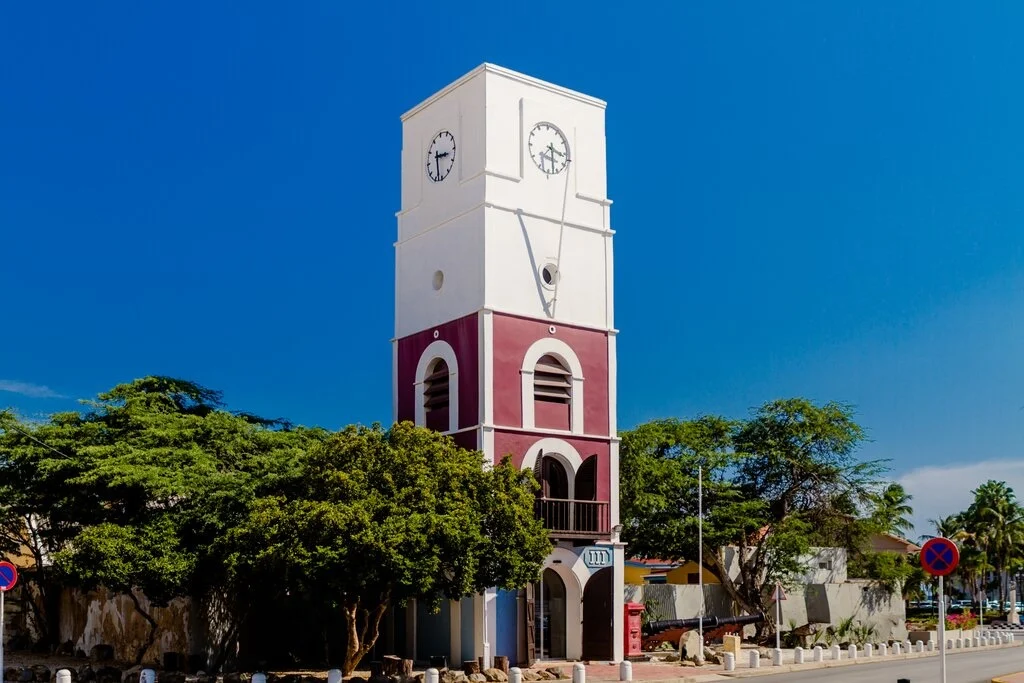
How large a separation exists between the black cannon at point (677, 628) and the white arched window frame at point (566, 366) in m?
9.17

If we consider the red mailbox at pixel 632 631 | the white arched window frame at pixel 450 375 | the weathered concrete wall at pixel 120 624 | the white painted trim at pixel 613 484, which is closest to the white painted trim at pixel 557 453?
the white painted trim at pixel 613 484

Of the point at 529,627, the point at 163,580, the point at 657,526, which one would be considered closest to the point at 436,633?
the point at 529,627

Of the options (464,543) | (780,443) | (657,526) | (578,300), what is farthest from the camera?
(780,443)

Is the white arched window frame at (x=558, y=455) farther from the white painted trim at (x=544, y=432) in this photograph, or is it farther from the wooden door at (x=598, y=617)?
the wooden door at (x=598, y=617)

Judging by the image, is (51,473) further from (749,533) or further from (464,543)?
(749,533)

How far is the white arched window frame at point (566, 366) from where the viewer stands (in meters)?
33.8

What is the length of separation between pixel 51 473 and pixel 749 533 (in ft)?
88.0

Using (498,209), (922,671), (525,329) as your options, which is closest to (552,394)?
(525,329)

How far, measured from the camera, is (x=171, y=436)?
32.0m

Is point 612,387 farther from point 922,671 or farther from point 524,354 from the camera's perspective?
point 922,671

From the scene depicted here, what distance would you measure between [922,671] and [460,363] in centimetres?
1556

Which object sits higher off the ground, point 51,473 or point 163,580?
point 51,473

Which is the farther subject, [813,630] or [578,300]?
[813,630]

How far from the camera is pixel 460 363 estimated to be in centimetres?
3419
